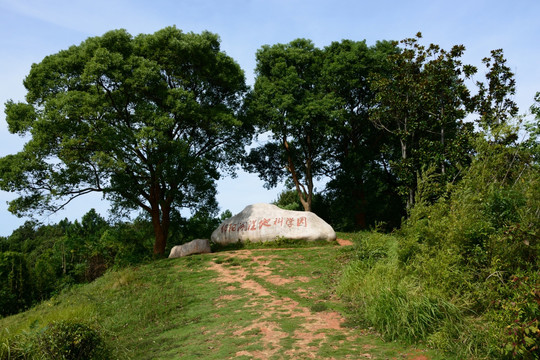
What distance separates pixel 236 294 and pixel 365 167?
14.6 meters

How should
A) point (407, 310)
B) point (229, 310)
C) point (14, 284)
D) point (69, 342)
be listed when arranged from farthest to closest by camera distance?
point (14, 284), point (229, 310), point (407, 310), point (69, 342)

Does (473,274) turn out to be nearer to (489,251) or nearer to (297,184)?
(489,251)

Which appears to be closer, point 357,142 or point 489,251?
point 489,251

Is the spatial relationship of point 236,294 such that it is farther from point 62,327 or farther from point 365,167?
point 365,167

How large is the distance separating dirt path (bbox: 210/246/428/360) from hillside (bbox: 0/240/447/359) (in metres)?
0.02

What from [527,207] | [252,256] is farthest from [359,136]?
[527,207]

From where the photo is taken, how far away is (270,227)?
1855 cm

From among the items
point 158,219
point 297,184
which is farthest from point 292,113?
point 158,219

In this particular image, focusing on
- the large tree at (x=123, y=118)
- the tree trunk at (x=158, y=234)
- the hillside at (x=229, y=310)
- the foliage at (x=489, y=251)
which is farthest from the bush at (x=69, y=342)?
the tree trunk at (x=158, y=234)

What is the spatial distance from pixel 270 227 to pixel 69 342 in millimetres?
12065

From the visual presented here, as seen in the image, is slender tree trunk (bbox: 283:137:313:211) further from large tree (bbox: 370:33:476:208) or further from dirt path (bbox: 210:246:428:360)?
dirt path (bbox: 210:246:428:360)

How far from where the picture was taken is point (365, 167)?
79.3 feet

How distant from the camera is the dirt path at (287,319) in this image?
23.6 feet

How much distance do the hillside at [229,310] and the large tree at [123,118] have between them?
4.56m
